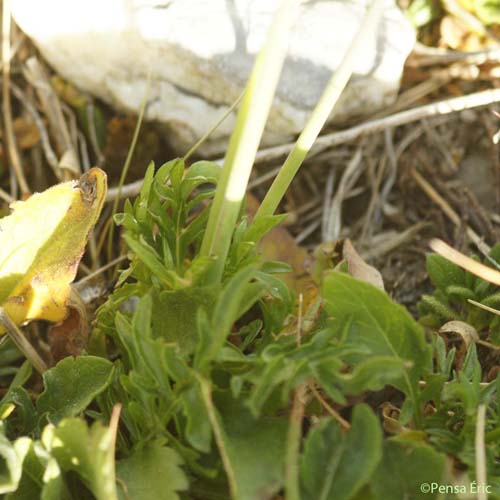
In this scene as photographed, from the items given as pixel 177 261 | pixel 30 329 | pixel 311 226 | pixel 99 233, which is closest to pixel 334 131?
pixel 311 226

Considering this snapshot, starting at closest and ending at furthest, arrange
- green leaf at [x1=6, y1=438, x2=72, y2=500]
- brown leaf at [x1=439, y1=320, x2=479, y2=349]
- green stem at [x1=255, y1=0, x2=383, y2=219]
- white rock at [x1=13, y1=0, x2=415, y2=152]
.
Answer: green leaf at [x1=6, y1=438, x2=72, y2=500], green stem at [x1=255, y1=0, x2=383, y2=219], brown leaf at [x1=439, y1=320, x2=479, y2=349], white rock at [x1=13, y1=0, x2=415, y2=152]

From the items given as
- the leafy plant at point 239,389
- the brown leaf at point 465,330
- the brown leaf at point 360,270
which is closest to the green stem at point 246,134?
the leafy plant at point 239,389

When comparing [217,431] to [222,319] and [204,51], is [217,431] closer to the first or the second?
[222,319]

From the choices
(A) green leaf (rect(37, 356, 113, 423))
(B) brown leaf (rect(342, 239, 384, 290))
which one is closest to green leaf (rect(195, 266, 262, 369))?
(A) green leaf (rect(37, 356, 113, 423))

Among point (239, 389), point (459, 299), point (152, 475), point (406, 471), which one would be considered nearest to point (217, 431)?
point (239, 389)

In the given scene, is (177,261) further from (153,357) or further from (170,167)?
(153,357)

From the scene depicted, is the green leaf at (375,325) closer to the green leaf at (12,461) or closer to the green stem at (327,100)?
the green stem at (327,100)

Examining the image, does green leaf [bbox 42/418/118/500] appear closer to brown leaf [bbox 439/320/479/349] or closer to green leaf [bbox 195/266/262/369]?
green leaf [bbox 195/266/262/369]
